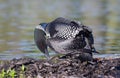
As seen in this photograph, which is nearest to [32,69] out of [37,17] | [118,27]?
[118,27]

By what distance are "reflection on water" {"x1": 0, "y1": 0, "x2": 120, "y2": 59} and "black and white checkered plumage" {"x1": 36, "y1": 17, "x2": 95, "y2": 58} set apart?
7.94 feet

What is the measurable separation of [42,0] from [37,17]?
857 centimetres

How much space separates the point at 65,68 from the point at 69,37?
588 mm

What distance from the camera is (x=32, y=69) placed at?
31.0 feet

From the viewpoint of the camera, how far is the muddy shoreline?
9188 millimetres

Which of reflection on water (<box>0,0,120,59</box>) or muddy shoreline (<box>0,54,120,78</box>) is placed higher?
reflection on water (<box>0,0,120,59</box>)

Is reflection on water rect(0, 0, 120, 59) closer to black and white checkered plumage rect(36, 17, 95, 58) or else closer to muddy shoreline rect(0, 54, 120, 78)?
muddy shoreline rect(0, 54, 120, 78)

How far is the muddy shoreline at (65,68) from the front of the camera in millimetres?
9188

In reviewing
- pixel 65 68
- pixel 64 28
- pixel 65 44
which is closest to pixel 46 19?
pixel 64 28

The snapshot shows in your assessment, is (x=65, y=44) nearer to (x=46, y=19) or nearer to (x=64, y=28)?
(x=64, y=28)

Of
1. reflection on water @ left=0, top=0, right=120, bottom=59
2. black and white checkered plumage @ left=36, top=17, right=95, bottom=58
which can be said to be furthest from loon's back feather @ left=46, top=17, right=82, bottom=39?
reflection on water @ left=0, top=0, right=120, bottom=59

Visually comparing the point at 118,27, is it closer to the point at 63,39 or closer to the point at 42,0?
the point at 63,39

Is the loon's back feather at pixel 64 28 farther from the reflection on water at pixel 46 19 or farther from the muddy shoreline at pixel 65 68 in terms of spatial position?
the reflection on water at pixel 46 19

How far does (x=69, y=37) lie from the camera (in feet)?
31.2
